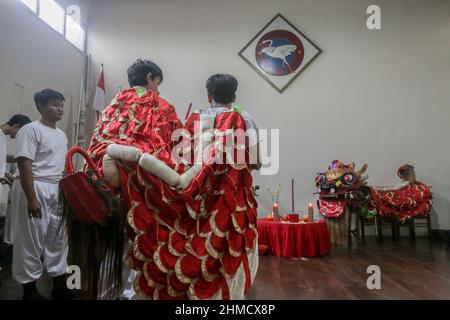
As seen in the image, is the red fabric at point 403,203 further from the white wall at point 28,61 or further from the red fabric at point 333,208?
the white wall at point 28,61

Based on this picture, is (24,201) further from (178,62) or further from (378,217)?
(378,217)

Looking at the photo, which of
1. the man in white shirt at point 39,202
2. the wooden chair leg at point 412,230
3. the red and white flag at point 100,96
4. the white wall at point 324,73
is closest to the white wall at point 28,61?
the red and white flag at point 100,96

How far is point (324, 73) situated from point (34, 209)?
496 centimetres

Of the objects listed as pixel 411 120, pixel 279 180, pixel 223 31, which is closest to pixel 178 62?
pixel 223 31

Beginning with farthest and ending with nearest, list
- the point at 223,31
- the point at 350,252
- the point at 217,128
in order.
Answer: the point at 223,31 < the point at 350,252 < the point at 217,128

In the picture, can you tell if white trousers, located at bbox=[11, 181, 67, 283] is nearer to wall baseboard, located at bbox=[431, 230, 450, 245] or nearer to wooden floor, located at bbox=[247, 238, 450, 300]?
wooden floor, located at bbox=[247, 238, 450, 300]

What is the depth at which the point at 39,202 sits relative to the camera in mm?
2066

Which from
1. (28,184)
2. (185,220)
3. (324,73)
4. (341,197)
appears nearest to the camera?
(185,220)

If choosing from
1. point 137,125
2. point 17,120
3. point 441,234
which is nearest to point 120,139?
point 137,125

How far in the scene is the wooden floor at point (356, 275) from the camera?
7.53ft

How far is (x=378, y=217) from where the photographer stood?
16.0ft

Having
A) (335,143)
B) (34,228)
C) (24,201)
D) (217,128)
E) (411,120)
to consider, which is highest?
(411,120)

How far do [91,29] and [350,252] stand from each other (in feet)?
18.2

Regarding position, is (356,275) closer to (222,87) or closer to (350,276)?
(350,276)
